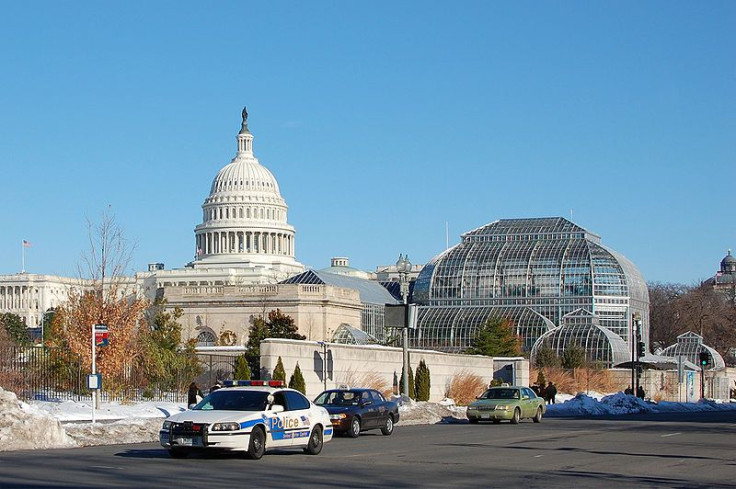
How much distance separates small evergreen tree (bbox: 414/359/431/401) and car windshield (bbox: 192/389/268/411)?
1253 inches

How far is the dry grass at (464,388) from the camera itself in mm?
62312

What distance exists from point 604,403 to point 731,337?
3934 inches

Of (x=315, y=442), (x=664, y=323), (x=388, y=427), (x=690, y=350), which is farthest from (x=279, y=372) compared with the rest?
(x=664, y=323)

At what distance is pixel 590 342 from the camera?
4028 inches

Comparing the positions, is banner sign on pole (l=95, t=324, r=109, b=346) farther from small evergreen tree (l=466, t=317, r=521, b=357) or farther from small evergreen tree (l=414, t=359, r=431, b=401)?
small evergreen tree (l=466, t=317, r=521, b=357)

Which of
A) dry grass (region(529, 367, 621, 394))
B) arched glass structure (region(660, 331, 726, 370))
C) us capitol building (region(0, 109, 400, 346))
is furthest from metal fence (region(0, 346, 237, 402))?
arched glass structure (region(660, 331, 726, 370))

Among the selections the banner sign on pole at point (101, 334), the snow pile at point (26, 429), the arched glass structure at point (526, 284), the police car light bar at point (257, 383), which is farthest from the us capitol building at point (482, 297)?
the police car light bar at point (257, 383)

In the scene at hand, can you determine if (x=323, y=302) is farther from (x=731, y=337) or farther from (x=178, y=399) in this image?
(x=178, y=399)

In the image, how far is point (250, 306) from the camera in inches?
4656

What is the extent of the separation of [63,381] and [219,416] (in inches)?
819

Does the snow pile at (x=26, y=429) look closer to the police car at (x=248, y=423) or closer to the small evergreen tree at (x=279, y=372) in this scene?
the police car at (x=248, y=423)

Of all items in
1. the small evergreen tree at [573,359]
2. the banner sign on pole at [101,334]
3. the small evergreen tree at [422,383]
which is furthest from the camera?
the small evergreen tree at [573,359]

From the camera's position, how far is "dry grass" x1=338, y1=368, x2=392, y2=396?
52906mm

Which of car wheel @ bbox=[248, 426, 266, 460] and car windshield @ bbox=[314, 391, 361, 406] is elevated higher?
car windshield @ bbox=[314, 391, 361, 406]
